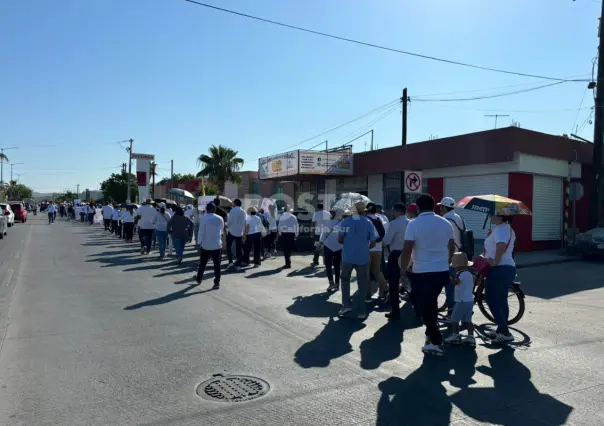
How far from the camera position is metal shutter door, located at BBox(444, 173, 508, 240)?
18.0 meters

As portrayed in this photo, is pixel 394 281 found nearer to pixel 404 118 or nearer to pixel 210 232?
pixel 210 232

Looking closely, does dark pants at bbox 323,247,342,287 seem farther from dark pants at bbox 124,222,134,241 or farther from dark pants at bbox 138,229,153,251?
dark pants at bbox 124,222,134,241

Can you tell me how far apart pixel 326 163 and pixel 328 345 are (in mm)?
18790

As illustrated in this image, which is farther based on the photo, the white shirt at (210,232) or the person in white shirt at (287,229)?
the person in white shirt at (287,229)

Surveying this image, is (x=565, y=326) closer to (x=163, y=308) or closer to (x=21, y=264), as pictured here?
(x=163, y=308)

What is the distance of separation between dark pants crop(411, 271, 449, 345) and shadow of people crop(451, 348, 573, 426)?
679 millimetres

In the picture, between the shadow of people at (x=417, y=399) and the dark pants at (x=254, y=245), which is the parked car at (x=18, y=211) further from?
the shadow of people at (x=417, y=399)

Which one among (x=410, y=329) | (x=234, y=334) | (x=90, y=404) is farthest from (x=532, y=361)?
(x=90, y=404)

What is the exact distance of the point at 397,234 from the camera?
7.96 meters

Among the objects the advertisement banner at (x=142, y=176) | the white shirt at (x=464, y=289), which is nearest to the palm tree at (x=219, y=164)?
the advertisement banner at (x=142, y=176)

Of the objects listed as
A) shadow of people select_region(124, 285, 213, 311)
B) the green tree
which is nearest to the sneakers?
shadow of people select_region(124, 285, 213, 311)

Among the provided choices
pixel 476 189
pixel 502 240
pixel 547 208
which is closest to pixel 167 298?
pixel 502 240

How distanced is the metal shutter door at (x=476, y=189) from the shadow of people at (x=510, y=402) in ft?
45.3

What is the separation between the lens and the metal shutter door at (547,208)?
18.6m
